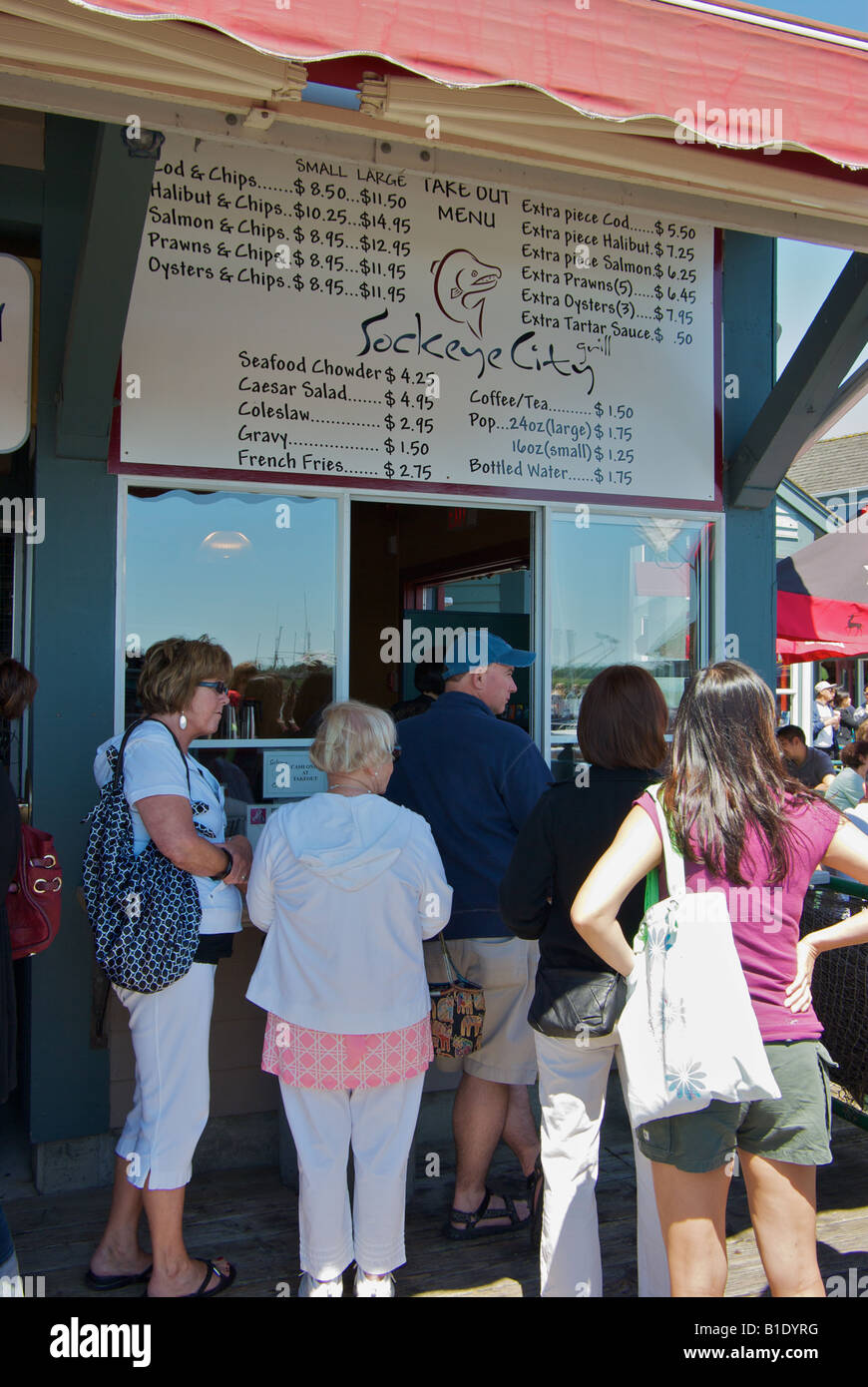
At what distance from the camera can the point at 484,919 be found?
3477 millimetres

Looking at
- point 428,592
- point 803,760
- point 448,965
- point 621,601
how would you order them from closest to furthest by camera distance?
point 448,965
point 621,601
point 803,760
point 428,592

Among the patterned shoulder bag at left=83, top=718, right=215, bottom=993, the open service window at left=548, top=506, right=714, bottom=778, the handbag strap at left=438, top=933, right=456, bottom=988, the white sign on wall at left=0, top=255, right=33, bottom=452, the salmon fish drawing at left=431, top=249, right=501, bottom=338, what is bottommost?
the handbag strap at left=438, top=933, right=456, bottom=988

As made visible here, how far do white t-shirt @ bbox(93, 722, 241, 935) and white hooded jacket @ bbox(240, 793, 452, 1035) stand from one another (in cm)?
28

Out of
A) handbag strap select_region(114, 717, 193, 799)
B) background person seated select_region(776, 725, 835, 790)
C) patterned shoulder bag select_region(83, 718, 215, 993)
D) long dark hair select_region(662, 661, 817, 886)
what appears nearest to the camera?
long dark hair select_region(662, 661, 817, 886)

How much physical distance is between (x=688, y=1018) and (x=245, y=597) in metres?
2.70

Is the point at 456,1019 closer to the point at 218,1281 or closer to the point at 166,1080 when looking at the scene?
the point at 166,1080

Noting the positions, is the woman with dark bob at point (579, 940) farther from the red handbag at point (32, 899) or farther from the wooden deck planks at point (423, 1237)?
the red handbag at point (32, 899)

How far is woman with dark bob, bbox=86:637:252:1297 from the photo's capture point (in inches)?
113

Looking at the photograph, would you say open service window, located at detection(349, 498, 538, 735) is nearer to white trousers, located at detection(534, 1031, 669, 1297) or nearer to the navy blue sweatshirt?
the navy blue sweatshirt

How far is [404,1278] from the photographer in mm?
3186

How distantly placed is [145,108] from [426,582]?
226 inches

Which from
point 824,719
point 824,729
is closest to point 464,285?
point 824,729

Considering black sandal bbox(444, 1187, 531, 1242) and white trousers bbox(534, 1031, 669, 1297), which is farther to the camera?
black sandal bbox(444, 1187, 531, 1242)

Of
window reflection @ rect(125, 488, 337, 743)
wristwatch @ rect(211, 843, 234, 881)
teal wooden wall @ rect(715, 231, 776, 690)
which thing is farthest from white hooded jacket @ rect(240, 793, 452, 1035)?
teal wooden wall @ rect(715, 231, 776, 690)
